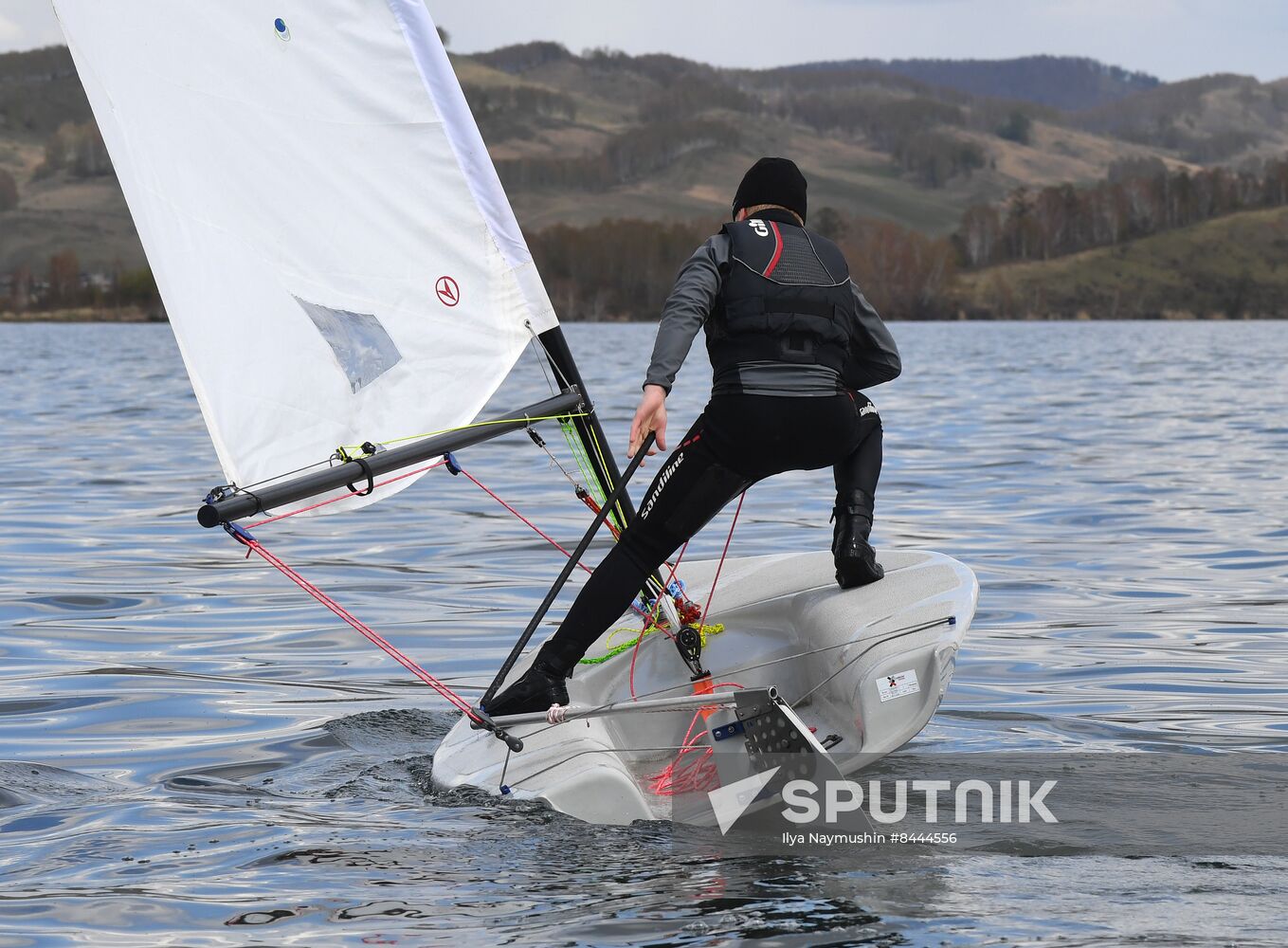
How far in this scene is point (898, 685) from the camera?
18.5 feet

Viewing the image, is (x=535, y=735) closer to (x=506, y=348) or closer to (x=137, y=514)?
(x=506, y=348)

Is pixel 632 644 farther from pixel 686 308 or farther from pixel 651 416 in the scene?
pixel 686 308

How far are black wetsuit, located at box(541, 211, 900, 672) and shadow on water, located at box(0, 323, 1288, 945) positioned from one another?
0.79 meters

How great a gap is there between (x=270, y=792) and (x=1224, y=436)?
705 inches

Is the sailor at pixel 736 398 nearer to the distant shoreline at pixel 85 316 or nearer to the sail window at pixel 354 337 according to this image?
the sail window at pixel 354 337

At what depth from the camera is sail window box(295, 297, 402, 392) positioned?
597 cm

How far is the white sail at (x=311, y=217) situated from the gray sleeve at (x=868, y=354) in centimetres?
122

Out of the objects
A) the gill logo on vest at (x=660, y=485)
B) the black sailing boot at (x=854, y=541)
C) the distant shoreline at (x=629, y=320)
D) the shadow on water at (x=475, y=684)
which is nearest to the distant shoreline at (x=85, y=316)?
the distant shoreline at (x=629, y=320)

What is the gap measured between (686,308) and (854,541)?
4.62ft

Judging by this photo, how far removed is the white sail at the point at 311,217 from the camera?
19.0 ft

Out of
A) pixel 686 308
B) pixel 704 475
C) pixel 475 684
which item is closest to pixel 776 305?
pixel 686 308

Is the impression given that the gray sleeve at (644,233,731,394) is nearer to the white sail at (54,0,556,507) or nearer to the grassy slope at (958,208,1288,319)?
the white sail at (54,0,556,507)

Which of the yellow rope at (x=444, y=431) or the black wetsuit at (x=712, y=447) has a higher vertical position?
the yellow rope at (x=444, y=431)

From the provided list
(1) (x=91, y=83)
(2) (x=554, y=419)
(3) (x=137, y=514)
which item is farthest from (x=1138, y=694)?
(3) (x=137, y=514)
